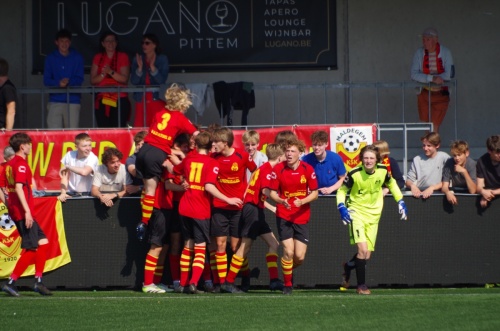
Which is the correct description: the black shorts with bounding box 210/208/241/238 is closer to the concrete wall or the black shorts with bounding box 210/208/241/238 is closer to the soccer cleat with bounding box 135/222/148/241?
the soccer cleat with bounding box 135/222/148/241

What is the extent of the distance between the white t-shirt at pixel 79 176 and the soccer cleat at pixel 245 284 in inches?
101

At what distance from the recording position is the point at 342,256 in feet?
47.8

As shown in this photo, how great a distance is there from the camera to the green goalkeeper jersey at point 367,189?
13531 mm

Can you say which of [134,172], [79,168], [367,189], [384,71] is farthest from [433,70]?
[79,168]

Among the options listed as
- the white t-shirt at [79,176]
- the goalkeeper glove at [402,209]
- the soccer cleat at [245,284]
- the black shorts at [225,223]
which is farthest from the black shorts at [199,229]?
the goalkeeper glove at [402,209]

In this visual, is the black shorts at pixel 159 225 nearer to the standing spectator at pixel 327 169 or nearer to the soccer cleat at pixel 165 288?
the soccer cleat at pixel 165 288

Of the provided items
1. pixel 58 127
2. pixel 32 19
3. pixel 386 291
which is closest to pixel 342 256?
pixel 386 291

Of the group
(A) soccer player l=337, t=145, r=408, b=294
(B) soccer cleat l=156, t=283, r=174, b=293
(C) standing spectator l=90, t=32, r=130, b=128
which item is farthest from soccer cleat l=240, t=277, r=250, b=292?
(C) standing spectator l=90, t=32, r=130, b=128

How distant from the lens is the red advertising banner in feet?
51.6

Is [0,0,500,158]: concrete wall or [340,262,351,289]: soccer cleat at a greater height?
[0,0,500,158]: concrete wall

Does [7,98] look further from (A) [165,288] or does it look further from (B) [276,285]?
(B) [276,285]

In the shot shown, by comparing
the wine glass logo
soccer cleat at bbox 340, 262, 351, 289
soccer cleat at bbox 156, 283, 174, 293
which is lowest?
soccer cleat at bbox 156, 283, 174, 293

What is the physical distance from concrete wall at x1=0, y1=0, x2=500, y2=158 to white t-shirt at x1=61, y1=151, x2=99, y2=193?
127 inches

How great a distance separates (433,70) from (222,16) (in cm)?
368
